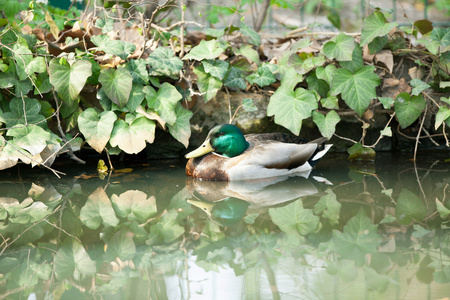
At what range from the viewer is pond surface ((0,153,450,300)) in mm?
2215

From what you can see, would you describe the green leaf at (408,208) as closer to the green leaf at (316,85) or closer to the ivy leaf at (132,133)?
the green leaf at (316,85)

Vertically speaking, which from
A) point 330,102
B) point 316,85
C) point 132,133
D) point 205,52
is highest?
point 205,52

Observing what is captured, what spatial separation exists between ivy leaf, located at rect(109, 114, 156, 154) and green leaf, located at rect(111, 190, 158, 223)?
2.34 ft

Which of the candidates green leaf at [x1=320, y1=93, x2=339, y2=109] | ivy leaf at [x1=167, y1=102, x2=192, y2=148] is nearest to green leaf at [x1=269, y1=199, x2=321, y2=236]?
ivy leaf at [x1=167, y1=102, x2=192, y2=148]

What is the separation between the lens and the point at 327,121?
196 inches

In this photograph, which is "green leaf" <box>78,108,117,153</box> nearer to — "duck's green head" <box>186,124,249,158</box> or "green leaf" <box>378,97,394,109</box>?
"duck's green head" <box>186,124,249,158</box>

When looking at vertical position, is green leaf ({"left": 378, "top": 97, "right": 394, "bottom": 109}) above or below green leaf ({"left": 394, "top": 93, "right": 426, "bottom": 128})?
above

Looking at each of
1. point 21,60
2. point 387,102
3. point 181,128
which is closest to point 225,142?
point 181,128

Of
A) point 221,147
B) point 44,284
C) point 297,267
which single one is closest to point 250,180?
point 221,147

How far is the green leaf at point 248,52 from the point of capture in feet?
17.4

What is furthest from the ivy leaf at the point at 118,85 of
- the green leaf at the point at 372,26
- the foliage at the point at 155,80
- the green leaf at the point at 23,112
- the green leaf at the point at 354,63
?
the green leaf at the point at 372,26

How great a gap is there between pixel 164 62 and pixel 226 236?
242 cm

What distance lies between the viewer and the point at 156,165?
5043mm

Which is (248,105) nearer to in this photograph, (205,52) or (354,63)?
(205,52)
